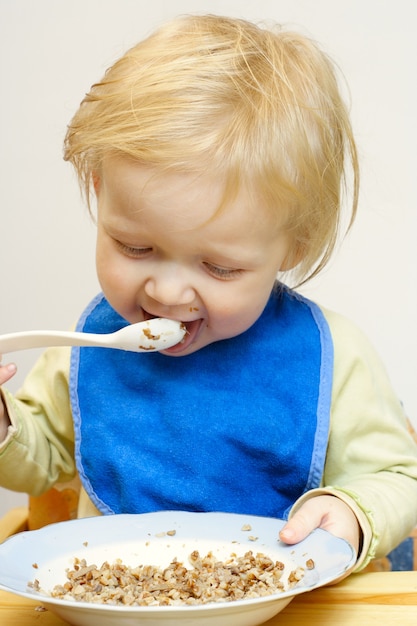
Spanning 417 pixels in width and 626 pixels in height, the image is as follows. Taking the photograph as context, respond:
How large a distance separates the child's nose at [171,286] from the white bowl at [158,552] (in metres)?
0.24

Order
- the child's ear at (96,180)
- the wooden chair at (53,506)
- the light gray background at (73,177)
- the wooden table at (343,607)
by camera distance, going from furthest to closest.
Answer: the light gray background at (73,177) < the wooden chair at (53,506) < the child's ear at (96,180) < the wooden table at (343,607)

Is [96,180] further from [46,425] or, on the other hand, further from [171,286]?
[46,425]

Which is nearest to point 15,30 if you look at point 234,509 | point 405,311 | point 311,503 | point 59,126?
point 59,126

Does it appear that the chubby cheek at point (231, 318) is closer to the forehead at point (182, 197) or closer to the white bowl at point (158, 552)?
the forehead at point (182, 197)

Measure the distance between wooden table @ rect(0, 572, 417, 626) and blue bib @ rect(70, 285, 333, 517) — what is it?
0.26 metres

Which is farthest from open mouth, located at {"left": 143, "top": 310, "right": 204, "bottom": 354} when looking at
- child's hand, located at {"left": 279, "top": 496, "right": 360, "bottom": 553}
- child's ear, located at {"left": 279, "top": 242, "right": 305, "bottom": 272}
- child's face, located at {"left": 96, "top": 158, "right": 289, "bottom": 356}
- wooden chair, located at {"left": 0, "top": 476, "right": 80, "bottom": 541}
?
wooden chair, located at {"left": 0, "top": 476, "right": 80, "bottom": 541}

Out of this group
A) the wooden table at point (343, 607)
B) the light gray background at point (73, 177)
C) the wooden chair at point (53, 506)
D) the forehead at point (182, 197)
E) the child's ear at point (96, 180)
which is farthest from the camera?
the light gray background at point (73, 177)

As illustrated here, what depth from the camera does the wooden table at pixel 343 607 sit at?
2.68 feet

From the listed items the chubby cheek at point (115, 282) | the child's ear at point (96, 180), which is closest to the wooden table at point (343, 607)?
the chubby cheek at point (115, 282)

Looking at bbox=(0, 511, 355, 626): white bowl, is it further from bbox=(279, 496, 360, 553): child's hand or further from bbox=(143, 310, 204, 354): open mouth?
bbox=(143, 310, 204, 354): open mouth

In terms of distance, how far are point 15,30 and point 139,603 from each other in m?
1.45

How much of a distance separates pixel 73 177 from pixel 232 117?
95 cm

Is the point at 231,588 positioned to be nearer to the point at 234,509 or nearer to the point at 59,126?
the point at 234,509

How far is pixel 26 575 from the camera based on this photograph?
80cm
